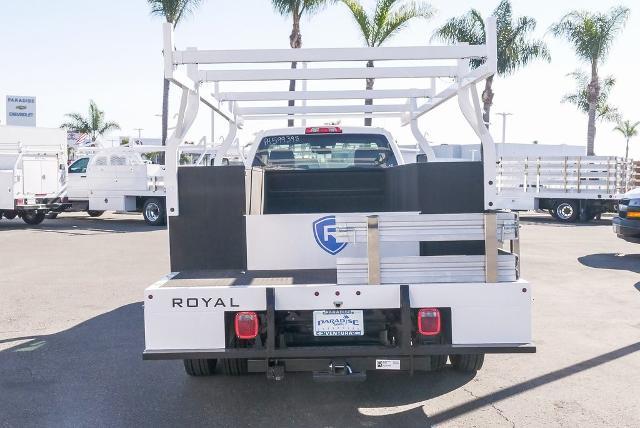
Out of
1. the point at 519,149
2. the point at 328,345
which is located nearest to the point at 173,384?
the point at 328,345

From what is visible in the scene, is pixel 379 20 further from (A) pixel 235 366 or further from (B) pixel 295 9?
(A) pixel 235 366

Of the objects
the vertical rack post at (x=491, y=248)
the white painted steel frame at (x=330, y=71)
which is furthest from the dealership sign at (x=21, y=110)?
the vertical rack post at (x=491, y=248)

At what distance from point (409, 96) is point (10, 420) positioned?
15.3 feet

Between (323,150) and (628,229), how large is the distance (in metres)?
7.06

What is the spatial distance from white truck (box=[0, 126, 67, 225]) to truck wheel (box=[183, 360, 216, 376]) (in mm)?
16079

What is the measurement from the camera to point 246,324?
13.8ft

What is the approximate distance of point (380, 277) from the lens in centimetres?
416

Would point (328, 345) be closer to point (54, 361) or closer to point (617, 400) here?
point (617, 400)

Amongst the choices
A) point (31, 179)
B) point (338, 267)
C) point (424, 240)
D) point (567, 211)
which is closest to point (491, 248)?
point (424, 240)

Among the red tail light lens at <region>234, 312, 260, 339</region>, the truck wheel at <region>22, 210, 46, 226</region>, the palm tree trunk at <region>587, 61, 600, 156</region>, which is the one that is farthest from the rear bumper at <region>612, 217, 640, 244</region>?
the palm tree trunk at <region>587, 61, 600, 156</region>

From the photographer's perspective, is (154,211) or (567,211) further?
(567,211)

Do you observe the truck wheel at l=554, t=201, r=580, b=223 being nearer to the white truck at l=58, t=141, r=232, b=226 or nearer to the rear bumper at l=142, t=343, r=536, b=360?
the white truck at l=58, t=141, r=232, b=226

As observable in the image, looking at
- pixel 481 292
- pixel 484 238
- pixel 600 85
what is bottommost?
pixel 481 292

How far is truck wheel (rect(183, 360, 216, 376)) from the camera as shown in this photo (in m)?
5.17
